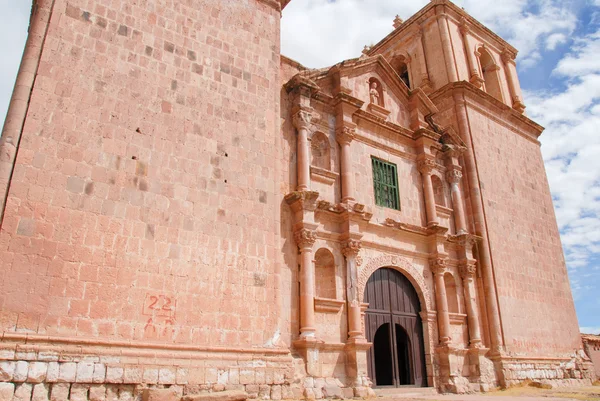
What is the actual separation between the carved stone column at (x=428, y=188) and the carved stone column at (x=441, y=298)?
3.80ft

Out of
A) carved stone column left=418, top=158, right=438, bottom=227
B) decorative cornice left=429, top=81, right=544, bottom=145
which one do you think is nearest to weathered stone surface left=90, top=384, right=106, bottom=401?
carved stone column left=418, top=158, right=438, bottom=227

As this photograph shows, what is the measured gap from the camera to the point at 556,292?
16.9 meters

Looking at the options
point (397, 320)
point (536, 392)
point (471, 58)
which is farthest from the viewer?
point (471, 58)

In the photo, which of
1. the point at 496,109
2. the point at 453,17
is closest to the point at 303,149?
the point at 496,109

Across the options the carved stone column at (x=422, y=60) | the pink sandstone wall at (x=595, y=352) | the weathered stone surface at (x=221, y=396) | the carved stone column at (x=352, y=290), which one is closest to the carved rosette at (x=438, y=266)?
the carved stone column at (x=352, y=290)

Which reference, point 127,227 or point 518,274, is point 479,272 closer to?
point 518,274

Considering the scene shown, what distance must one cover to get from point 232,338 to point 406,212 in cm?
693

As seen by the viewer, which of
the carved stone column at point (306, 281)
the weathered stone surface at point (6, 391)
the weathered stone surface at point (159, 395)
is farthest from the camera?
the carved stone column at point (306, 281)

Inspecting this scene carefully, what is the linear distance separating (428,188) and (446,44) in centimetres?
715

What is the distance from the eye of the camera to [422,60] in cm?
1941

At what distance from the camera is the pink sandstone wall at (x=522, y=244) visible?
1508 centimetres

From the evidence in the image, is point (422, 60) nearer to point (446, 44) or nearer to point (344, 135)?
point (446, 44)

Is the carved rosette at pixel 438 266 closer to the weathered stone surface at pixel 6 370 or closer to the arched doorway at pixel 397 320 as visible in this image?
the arched doorway at pixel 397 320

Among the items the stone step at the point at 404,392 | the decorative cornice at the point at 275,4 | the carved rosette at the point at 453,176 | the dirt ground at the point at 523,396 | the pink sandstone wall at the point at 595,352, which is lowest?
the dirt ground at the point at 523,396
